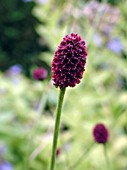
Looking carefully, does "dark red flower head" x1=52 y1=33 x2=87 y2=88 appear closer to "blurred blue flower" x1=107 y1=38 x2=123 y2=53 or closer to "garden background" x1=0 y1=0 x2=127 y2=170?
"garden background" x1=0 y1=0 x2=127 y2=170

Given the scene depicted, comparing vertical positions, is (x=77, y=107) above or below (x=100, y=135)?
above

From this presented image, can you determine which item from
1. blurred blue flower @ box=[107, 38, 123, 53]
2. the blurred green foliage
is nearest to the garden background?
blurred blue flower @ box=[107, 38, 123, 53]

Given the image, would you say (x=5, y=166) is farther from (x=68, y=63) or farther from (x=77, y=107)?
(x=68, y=63)

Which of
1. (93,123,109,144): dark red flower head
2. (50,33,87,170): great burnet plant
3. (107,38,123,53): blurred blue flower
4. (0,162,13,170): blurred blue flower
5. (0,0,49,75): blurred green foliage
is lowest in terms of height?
(50,33,87,170): great burnet plant

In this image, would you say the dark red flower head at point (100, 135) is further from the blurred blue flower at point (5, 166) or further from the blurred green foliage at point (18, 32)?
the blurred green foliage at point (18, 32)

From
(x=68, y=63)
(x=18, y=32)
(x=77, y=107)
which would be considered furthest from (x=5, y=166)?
(x=18, y=32)

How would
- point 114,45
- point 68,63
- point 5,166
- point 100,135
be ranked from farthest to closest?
point 114,45 < point 5,166 < point 100,135 < point 68,63

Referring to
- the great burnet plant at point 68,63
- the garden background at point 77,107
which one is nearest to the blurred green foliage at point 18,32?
the garden background at point 77,107

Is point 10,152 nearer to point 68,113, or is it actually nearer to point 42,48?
point 68,113
